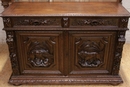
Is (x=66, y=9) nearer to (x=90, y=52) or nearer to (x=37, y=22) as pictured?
(x=37, y=22)

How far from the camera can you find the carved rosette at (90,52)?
5.15ft

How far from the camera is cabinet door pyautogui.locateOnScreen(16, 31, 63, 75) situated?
1.53m

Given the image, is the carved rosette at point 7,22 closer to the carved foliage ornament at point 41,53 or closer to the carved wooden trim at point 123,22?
the carved foliage ornament at point 41,53

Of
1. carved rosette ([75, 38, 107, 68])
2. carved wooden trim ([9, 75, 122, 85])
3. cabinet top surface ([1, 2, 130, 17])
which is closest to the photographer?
cabinet top surface ([1, 2, 130, 17])

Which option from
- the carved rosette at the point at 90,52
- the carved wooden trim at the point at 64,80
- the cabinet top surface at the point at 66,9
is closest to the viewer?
the cabinet top surface at the point at 66,9

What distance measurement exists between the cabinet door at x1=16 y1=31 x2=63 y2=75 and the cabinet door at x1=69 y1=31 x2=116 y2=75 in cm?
12

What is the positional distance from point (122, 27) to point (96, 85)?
59cm

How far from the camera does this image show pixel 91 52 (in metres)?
1.62

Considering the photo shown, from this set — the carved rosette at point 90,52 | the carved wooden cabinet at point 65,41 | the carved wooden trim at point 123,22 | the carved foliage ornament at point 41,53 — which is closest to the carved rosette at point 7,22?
the carved wooden cabinet at point 65,41

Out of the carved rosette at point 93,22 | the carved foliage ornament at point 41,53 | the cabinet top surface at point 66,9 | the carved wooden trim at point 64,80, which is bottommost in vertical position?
the carved wooden trim at point 64,80

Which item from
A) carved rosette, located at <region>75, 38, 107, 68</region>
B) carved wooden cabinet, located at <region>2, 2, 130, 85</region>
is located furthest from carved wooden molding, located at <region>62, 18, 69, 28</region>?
carved rosette, located at <region>75, 38, 107, 68</region>

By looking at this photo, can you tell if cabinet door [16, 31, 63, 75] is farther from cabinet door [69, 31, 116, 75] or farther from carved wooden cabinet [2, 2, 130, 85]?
cabinet door [69, 31, 116, 75]

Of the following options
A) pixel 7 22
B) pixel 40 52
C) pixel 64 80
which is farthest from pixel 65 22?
pixel 64 80

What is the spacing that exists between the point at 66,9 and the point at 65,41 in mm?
271
